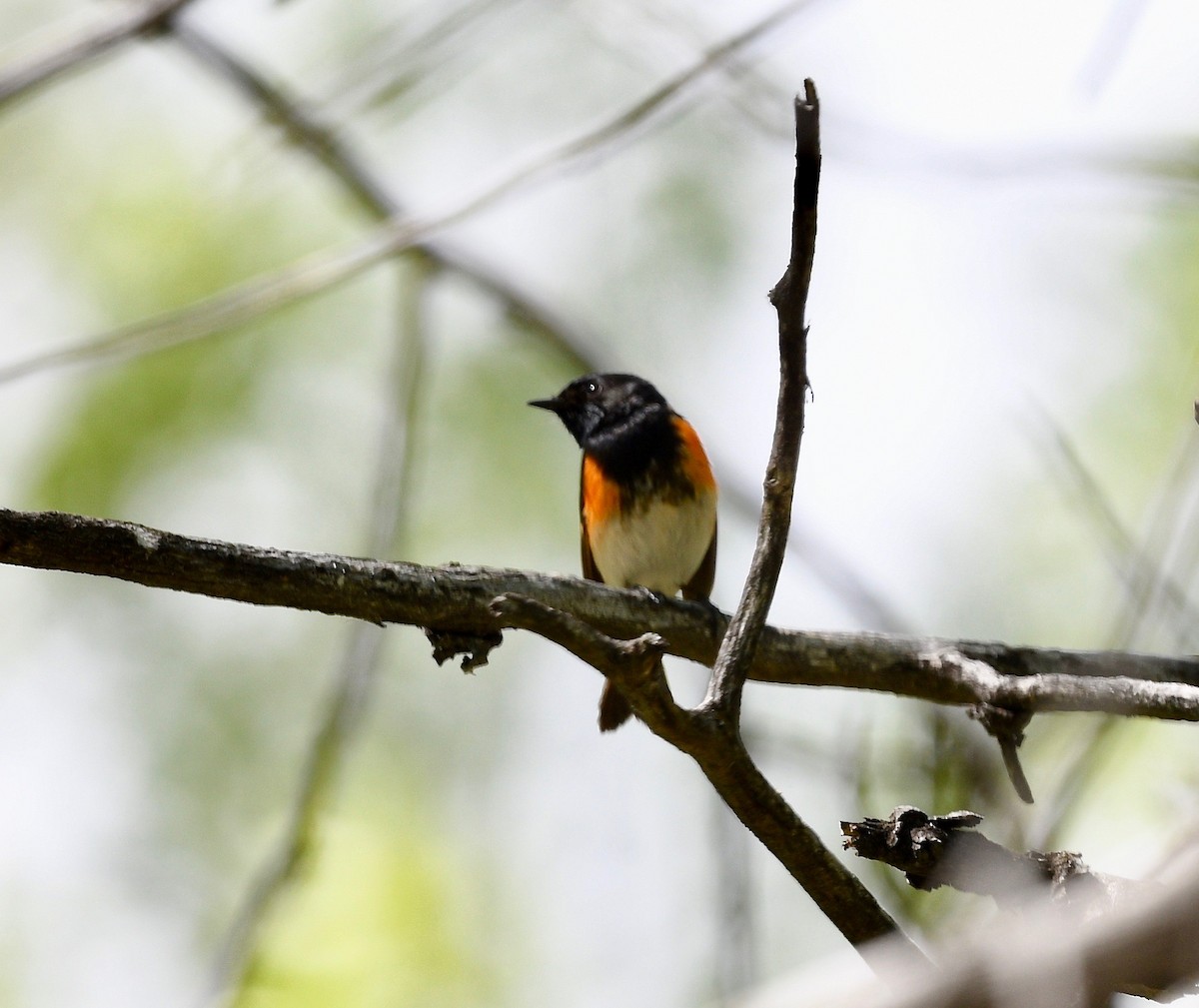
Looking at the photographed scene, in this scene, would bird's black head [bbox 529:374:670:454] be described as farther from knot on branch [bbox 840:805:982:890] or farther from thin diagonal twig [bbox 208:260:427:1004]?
knot on branch [bbox 840:805:982:890]

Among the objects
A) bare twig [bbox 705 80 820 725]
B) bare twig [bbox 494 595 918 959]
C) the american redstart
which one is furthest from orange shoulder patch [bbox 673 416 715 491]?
bare twig [bbox 494 595 918 959]

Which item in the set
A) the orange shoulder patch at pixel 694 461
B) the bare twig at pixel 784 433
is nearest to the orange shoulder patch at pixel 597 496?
the orange shoulder patch at pixel 694 461

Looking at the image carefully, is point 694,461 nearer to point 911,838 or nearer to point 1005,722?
point 1005,722

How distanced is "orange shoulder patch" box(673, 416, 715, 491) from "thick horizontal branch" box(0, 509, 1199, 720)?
6.41 ft

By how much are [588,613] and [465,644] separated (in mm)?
468

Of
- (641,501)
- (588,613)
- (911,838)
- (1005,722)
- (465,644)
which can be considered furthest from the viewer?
(641,501)

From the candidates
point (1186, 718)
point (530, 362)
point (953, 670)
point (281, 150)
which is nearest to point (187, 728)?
point (530, 362)

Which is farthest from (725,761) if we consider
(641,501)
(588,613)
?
(641,501)

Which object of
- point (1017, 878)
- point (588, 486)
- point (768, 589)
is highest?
point (588, 486)

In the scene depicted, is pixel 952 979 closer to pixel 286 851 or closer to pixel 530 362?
pixel 286 851

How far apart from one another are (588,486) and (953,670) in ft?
9.92

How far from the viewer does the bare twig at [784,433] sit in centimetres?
204

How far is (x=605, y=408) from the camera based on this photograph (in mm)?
6516

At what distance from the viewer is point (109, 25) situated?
2867mm
